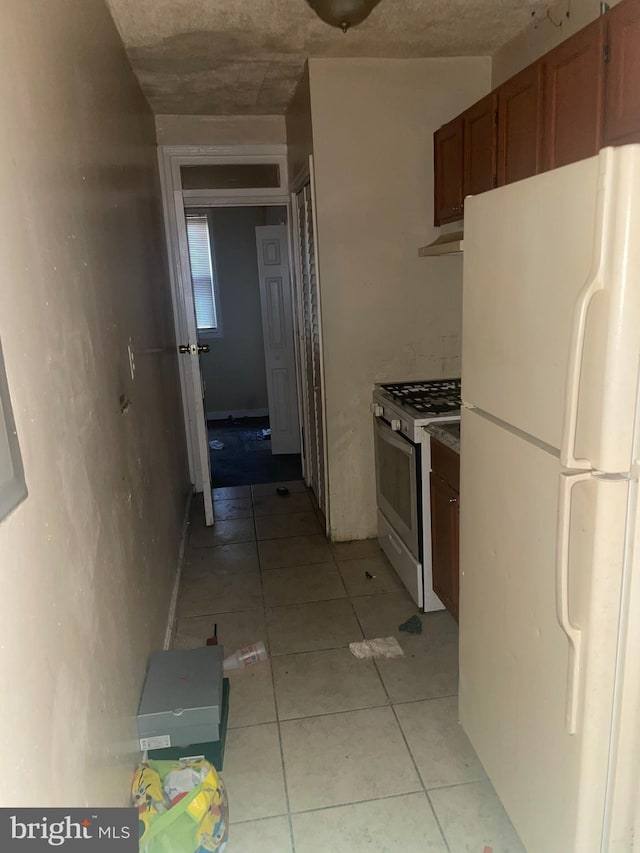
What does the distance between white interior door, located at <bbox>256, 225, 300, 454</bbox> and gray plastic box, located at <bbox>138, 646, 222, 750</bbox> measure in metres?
3.34

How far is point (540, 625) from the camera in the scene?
1356 mm

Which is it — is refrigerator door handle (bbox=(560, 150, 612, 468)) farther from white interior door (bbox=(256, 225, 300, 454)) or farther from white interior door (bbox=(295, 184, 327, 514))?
white interior door (bbox=(256, 225, 300, 454))

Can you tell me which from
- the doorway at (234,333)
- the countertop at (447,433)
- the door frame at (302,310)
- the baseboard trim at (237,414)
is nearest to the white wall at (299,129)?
the door frame at (302,310)

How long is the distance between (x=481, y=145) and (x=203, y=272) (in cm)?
473

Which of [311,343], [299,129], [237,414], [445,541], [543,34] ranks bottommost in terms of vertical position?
[237,414]

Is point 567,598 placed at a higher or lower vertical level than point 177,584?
higher

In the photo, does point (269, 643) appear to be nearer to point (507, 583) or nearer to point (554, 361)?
point (507, 583)

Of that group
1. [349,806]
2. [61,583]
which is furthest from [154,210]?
[349,806]

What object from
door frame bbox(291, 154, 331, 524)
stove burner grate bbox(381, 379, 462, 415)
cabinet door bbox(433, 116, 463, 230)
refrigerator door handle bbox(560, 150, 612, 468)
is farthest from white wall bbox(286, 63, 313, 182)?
refrigerator door handle bbox(560, 150, 612, 468)

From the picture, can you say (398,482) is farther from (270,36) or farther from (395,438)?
(270,36)

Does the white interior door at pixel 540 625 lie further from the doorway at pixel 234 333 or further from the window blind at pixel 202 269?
the window blind at pixel 202 269

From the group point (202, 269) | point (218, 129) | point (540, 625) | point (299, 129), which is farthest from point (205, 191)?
point (540, 625)

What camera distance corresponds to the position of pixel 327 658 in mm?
2473

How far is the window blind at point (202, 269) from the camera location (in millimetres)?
6655
